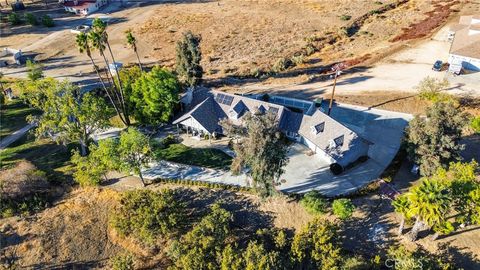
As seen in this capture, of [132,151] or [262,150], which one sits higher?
[262,150]

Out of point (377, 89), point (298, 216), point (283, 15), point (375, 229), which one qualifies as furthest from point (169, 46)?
point (375, 229)

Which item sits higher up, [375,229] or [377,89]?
[377,89]

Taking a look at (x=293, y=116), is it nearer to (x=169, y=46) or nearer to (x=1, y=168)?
(x=1, y=168)

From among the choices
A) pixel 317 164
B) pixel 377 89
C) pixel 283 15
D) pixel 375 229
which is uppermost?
pixel 283 15

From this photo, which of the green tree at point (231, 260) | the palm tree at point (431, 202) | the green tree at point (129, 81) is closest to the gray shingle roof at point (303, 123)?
the green tree at point (129, 81)

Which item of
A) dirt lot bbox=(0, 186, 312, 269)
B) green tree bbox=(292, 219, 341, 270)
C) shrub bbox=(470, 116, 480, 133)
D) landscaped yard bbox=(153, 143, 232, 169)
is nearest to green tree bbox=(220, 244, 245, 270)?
dirt lot bbox=(0, 186, 312, 269)

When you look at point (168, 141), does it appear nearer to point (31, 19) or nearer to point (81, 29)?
point (81, 29)

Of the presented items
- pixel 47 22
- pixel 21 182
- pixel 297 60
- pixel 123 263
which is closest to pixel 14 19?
pixel 47 22
